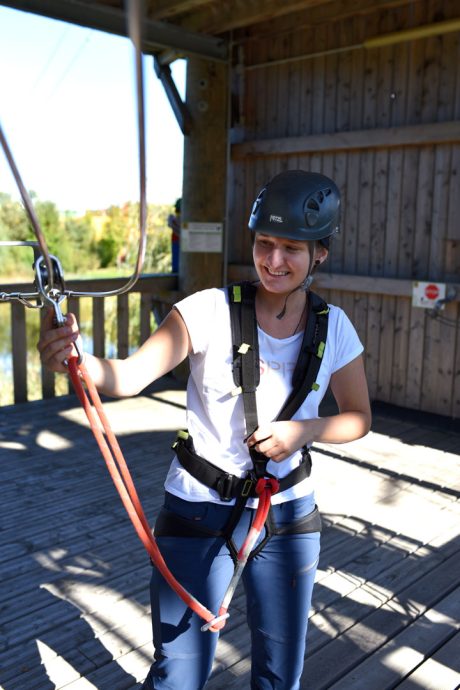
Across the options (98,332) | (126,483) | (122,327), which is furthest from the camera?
(122,327)

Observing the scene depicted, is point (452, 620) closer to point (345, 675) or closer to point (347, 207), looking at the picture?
point (345, 675)

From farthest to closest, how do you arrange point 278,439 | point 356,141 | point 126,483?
point 356,141, point 278,439, point 126,483

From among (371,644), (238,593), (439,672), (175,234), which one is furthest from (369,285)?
(439,672)

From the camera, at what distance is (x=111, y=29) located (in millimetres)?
5301

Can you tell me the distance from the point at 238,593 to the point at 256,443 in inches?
61.2

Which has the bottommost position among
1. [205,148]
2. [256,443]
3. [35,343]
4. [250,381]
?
[35,343]

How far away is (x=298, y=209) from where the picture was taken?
1585 mm

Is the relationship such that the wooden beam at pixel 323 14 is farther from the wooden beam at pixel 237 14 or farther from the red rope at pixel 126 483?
the red rope at pixel 126 483

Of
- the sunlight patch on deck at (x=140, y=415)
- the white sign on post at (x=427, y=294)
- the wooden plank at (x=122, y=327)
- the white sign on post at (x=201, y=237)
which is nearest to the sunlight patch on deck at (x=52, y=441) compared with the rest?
the sunlight patch on deck at (x=140, y=415)

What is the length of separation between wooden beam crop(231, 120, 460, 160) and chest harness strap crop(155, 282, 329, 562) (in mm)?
3934

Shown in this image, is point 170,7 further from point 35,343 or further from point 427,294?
point 35,343

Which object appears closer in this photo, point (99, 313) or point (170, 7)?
point (170, 7)

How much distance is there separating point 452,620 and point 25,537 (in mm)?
1899

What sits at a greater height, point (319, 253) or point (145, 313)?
point (319, 253)
